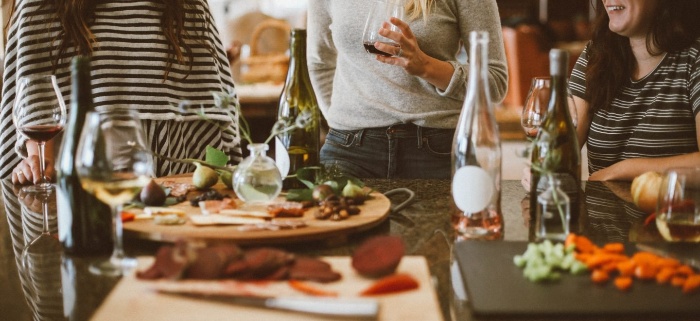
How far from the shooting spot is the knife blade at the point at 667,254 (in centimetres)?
96

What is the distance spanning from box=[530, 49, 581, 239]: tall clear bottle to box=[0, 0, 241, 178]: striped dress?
888 millimetres

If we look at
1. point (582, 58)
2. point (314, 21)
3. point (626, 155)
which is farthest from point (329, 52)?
point (626, 155)

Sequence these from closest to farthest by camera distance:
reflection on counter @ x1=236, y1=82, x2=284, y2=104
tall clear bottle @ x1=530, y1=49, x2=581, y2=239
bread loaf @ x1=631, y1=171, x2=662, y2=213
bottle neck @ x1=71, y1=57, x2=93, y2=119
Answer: bottle neck @ x1=71, y1=57, x2=93, y2=119, tall clear bottle @ x1=530, y1=49, x2=581, y2=239, bread loaf @ x1=631, y1=171, x2=662, y2=213, reflection on counter @ x1=236, y1=82, x2=284, y2=104

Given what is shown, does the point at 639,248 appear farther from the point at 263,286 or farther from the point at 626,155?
the point at 626,155

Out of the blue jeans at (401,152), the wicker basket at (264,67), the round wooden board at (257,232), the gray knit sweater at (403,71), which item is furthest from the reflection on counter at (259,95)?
the round wooden board at (257,232)

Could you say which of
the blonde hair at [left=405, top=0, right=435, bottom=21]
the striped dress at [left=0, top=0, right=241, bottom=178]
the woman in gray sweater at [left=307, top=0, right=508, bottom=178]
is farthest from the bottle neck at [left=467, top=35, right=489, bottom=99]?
the striped dress at [left=0, top=0, right=241, bottom=178]

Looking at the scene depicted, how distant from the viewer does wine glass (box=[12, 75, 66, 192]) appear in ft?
4.50

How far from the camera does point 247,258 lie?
34.9 inches

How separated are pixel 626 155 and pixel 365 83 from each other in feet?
2.28

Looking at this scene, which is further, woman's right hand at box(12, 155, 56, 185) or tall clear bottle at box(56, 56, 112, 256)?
woman's right hand at box(12, 155, 56, 185)

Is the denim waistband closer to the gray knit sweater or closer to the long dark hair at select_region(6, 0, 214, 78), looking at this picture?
the gray knit sweater

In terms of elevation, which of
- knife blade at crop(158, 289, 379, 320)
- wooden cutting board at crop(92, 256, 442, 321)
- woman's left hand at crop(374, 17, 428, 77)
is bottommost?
wooden cutting board at crop(92, 256, 442, 321)

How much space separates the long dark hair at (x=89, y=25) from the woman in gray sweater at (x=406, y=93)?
386 millimetres

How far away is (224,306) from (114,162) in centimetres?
26
